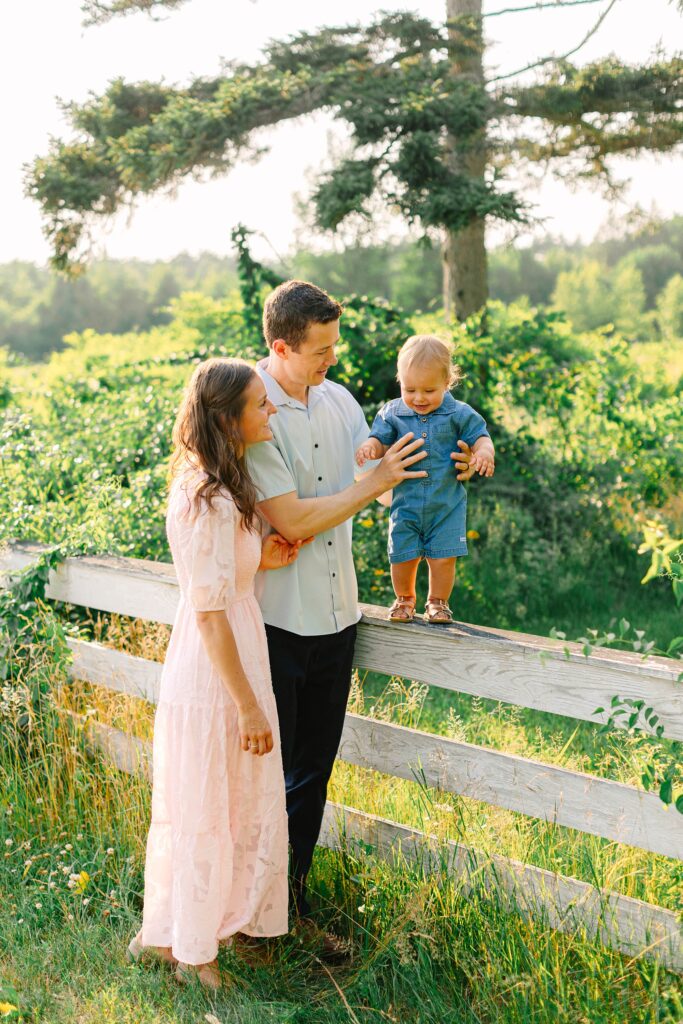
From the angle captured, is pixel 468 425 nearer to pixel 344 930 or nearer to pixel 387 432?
pixel 387 432

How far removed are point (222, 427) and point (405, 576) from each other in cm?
77

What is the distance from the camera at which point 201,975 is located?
2898 millimetres

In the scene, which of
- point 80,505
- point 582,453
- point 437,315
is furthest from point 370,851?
point 437,315

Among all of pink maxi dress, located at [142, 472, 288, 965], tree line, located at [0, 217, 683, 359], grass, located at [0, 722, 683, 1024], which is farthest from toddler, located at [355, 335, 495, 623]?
tree line, located at [0, 217, 683, 359]

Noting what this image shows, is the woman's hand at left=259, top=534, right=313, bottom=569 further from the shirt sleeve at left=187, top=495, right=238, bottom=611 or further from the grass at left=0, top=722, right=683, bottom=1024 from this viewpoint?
the grass at left=0, top=722, right=683, bottom=1024

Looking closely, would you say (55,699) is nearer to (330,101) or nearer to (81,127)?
(330,101)

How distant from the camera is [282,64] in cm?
858

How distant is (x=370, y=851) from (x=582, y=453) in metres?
6.00

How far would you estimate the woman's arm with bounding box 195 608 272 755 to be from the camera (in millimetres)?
2758

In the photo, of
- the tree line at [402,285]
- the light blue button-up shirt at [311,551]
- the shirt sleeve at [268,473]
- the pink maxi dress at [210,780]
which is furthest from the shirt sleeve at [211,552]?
the tree line at [402,285]

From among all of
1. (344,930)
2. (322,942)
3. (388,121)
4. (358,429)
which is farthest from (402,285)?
(322,942)

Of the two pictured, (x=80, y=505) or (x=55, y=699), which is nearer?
(x=55, y=699)

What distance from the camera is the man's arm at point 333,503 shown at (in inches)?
112

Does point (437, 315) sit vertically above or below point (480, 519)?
above
